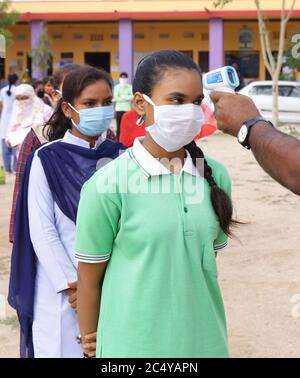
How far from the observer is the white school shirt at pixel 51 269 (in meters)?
2.78

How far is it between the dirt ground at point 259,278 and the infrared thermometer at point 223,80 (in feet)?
8.17

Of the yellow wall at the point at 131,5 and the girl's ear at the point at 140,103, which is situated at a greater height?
the yellow wall at the point at 131,5

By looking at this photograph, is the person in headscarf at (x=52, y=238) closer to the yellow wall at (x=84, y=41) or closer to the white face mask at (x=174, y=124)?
the white face mask at (x=174, y=124)

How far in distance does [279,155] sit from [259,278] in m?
3.99

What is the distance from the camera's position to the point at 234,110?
1979 mm

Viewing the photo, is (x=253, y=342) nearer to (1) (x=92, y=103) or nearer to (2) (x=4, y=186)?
(1) (x=92, y=103)

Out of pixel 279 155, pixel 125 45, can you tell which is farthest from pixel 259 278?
pixel 125 45

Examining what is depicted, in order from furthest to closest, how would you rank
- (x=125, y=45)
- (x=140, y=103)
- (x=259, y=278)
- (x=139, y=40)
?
(x=139, y=40) → (x=125, y=45) → (x=259, y=278) → (x=140, y=103)

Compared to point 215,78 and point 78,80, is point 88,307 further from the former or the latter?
point 78,80

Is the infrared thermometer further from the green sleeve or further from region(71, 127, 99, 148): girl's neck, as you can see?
region(71, 127, 99, 148): girl's neck

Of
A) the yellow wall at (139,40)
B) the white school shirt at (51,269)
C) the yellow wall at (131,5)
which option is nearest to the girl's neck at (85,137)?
the white school shirt at (51,269)
